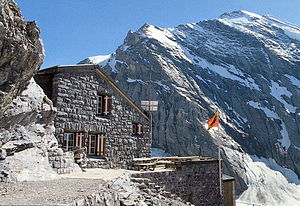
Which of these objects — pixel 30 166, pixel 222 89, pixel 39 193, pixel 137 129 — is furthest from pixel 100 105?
pixel 222 89

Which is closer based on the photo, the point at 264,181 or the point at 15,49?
the point at 15,49

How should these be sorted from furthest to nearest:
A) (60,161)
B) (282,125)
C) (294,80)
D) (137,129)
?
(294,80), (282,125), (137,129), (60,161)

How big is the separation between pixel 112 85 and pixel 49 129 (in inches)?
208

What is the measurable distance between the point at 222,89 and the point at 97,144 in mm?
51419

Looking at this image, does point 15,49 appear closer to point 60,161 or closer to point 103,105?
point 60,161

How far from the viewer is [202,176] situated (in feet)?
Answer: 52.1

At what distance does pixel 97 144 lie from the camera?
15.4m

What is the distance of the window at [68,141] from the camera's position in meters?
14.1

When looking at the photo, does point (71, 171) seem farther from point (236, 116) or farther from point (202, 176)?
point (236, 116)

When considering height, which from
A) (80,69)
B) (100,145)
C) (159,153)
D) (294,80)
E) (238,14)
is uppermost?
(238,14)

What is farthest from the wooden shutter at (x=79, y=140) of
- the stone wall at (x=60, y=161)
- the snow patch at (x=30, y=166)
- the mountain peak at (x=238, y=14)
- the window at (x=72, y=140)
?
the mountain peak at (x=238, y=14)

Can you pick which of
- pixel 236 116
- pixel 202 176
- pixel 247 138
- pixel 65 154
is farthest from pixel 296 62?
pixel 65 154

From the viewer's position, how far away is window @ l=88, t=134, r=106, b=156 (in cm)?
1536

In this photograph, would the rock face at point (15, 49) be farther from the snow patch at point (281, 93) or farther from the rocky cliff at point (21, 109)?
the snow patch at point (281, 93)
